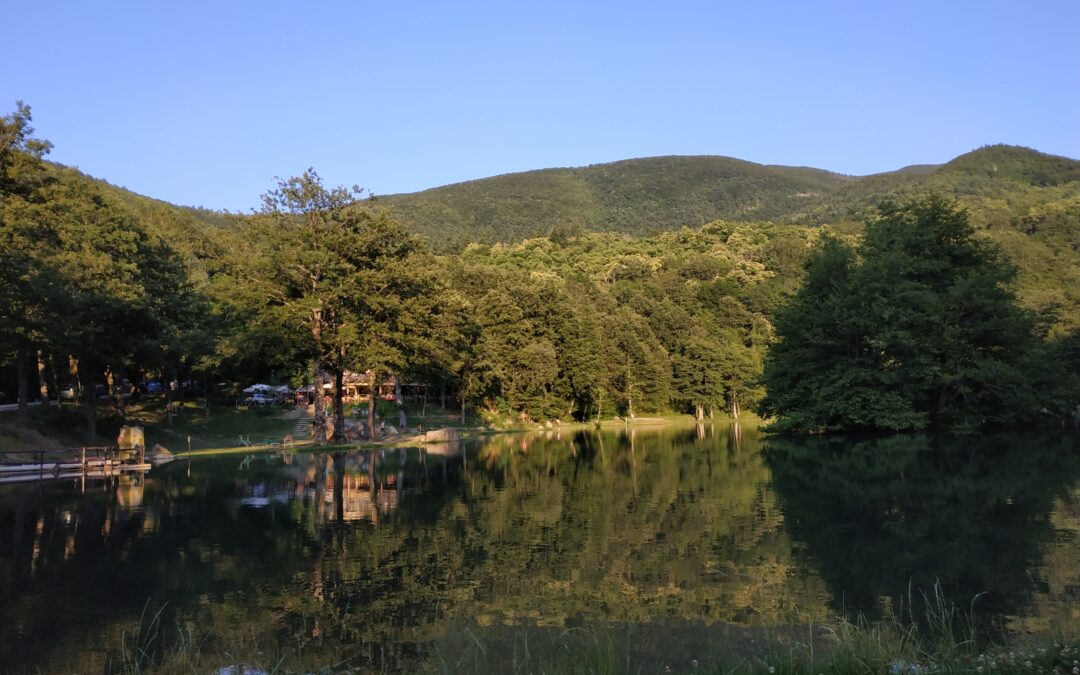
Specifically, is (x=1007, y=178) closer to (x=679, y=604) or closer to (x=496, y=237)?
(x=496, y=237)

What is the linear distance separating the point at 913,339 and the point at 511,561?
3173 centimetres

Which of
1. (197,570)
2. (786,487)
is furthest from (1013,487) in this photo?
(197,570)

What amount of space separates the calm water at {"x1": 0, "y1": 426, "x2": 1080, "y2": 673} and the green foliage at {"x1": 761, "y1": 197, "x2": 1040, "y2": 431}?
12895 millimetres

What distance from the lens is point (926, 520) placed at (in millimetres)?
17828

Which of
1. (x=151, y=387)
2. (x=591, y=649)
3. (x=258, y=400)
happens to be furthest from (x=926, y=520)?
(x=151, y=387)

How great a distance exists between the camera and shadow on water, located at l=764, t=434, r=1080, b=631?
467 inches

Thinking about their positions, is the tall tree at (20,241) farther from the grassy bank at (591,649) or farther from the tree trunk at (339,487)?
the grassy bank at (591,649)

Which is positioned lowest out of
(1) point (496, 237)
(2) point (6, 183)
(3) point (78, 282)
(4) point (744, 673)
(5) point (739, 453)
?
(5) point (739, 453)

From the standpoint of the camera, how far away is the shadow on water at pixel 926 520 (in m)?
11.9

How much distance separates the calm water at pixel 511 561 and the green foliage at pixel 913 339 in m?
12.9

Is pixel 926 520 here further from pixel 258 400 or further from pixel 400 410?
pixel 258 400

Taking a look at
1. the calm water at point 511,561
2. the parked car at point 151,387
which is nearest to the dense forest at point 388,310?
the parked car at point 151,387

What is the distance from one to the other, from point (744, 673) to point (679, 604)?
4634mm

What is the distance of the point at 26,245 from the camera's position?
3925cm
